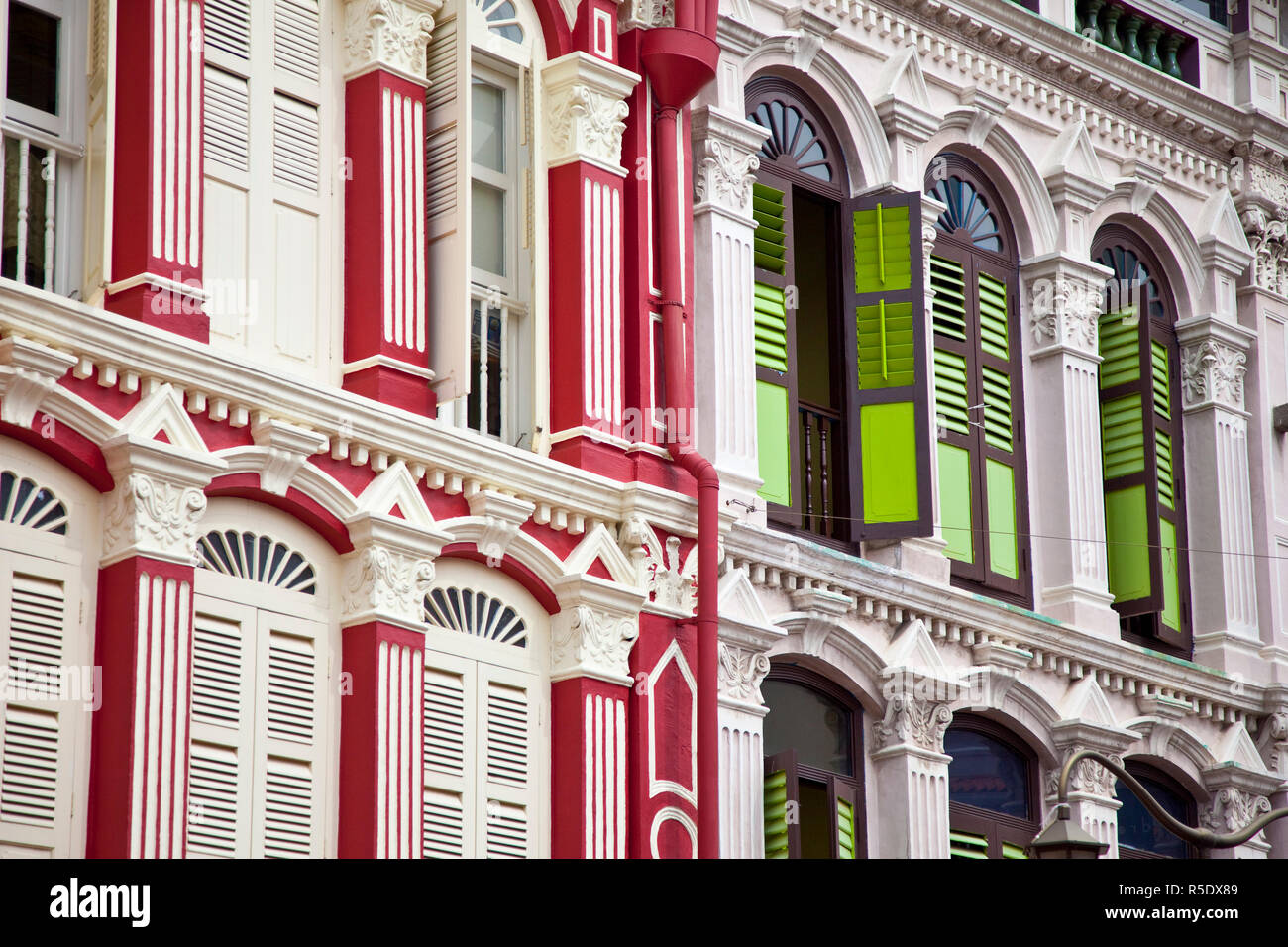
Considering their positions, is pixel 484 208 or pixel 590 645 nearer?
pixel 590 645

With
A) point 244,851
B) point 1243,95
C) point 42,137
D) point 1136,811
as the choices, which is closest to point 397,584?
point 244,851

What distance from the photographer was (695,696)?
1365 cm

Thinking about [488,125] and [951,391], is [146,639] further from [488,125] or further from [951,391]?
[951,391]

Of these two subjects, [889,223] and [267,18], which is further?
[889,223]

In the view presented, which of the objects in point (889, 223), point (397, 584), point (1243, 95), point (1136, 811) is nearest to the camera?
point (397, 584)

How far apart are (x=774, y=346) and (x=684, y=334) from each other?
1036mm

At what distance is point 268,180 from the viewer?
41.8 ft

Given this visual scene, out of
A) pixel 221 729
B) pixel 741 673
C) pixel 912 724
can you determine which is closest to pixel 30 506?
pixel 221 729

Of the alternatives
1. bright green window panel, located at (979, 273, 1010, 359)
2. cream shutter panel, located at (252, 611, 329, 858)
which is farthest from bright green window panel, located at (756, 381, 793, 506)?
cream shutter panel, located at (252, 611, 329, 858)

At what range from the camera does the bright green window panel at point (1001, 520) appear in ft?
53.2

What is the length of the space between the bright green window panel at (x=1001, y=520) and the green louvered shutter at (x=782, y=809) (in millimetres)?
2619

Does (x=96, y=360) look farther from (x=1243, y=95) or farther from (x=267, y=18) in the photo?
(x=1243, y=95)

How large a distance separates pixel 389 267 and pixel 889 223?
13.2 ft
